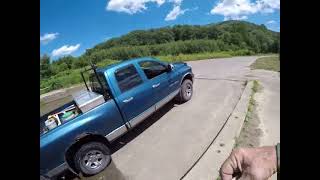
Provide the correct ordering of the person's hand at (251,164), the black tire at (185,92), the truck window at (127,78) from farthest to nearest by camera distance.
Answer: the black tire at (185,92) → the truck window at (127,78) → the person's hand at (251,164)

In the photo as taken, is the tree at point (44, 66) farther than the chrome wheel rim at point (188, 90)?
No

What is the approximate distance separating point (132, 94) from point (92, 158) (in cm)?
152

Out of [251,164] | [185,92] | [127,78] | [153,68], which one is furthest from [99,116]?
[251,164]

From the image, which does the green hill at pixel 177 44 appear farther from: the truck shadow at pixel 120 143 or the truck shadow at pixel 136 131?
the truck shadow at pixel 120 143

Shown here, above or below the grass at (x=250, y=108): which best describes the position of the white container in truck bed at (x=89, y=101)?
above

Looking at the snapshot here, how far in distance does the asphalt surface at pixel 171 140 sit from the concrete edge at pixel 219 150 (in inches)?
5.8

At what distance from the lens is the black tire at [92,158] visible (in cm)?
472

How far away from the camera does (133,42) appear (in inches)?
2215

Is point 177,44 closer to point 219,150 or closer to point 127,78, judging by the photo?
point 127,78

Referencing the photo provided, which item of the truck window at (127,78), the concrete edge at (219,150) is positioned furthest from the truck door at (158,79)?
the concrete edge at (219,150)

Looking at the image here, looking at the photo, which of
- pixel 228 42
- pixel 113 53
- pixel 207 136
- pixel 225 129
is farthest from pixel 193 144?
pixel 228 42
